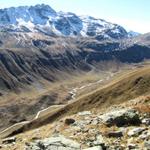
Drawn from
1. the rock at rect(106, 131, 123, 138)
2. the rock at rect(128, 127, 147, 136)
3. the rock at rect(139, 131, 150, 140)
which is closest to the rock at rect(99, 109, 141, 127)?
the rock at rect(128, 127, 147, 136)

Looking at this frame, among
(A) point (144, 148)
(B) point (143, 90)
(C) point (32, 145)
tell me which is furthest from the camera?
(B) point (143, 90)

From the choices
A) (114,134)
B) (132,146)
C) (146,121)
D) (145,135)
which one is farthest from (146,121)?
(132,146)

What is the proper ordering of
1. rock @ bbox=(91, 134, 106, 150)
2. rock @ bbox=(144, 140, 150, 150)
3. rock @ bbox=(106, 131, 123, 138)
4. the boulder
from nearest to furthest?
rock @ bbox=(144, 140, 150, 150)
rock @ bbox=(91, 134, 106, 150)
rock @ bbox=(106, 131, 123, 138)
the boulder

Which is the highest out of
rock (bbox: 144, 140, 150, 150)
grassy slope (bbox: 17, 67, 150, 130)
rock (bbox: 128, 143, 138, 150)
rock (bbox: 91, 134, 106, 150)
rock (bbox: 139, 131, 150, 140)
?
rock (bbox: 144, 140, 150, 150)

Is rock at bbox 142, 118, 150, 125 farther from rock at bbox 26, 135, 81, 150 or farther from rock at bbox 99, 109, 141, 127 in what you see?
rock at bbox 26, 135, 81, 150

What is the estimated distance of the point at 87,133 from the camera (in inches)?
1012

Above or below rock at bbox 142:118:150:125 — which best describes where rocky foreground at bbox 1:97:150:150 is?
below

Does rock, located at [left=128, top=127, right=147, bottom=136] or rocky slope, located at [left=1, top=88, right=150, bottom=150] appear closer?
rocky slope, located at [left=1, top=88, right=150, bottom=150]

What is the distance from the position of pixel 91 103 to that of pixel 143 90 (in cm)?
2265

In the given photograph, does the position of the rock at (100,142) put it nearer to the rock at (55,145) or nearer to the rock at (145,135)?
the rock at (55,145)

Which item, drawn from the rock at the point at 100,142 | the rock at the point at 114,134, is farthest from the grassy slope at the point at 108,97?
the rock at the point at 100,142

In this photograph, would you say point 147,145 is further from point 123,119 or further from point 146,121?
point 123,119

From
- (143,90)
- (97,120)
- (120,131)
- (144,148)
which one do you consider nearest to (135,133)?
(120,131)

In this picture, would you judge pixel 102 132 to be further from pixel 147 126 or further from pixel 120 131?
pixel 147 126
